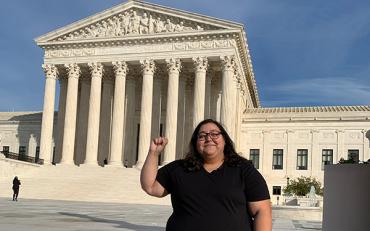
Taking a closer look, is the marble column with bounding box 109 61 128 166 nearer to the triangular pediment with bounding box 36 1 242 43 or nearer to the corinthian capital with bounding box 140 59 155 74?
the corinthian capital with bounding box 140 59 155 74

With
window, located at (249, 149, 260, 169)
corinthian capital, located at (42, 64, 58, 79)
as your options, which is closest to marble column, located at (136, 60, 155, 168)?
corinthian capital, located at (42, 64, 58, 79)

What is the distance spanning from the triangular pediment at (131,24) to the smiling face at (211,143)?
50479mm

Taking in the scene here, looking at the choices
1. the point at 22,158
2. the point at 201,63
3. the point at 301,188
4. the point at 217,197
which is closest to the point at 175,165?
the point at 217,197

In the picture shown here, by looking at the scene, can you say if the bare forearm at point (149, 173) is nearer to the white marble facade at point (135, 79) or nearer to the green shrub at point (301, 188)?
the white marble facade at point (135, 79)

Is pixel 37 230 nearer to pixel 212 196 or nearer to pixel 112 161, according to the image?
pixel 212 196

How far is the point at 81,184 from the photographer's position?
158 feet

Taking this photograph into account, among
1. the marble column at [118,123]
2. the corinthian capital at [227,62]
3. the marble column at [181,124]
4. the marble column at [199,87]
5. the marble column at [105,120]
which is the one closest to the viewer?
the corinthian capital at [227,62]

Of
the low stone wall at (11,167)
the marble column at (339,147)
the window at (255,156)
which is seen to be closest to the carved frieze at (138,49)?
the low stone wall at (11,167)

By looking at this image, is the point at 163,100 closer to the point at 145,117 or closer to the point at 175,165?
the point at 145,117

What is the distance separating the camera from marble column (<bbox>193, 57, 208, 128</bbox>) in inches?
2121

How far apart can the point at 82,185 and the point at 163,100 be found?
66.1 ft

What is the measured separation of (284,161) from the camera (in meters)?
64.6

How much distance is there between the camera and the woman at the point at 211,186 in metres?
4.38

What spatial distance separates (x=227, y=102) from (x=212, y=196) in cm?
4951
